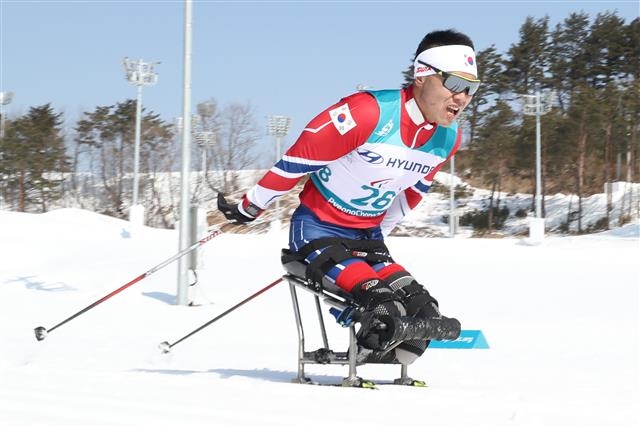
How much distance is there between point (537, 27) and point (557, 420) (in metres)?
51.5

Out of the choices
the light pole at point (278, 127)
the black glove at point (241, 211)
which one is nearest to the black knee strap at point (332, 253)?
the black glove at point (241, 211)

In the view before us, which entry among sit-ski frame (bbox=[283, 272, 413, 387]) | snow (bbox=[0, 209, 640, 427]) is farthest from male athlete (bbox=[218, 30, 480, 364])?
snow (bbox=[0, 209, 640, 427])

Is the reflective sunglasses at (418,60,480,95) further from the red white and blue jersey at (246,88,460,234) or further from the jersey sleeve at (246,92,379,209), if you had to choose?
the jersey sleeve at (246,92,379,209)

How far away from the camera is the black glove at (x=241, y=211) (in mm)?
4789

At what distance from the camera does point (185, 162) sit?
1288 centimetres

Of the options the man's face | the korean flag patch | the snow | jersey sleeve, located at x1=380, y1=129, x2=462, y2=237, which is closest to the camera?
the snow

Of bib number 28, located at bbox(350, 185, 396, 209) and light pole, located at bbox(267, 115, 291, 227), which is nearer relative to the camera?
bib number 28, located at bbox(350, 185, 396, 209)

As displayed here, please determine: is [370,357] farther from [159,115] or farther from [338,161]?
[159,115]

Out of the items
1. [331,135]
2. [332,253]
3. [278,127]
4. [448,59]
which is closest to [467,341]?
[332,253]

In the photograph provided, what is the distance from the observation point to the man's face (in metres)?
4.63

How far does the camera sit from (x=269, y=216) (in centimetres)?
5300

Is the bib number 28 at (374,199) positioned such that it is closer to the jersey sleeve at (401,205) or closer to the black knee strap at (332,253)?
the black knee strap at (332,253)

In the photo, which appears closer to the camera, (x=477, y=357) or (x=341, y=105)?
(x=341, y=105)

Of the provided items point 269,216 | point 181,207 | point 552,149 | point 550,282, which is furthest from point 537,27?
point 181,207
